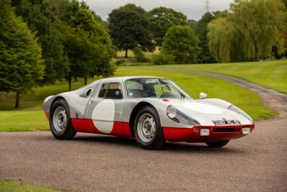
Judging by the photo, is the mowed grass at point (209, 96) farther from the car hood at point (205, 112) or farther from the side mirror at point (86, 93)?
the car hood at point (205, 112)

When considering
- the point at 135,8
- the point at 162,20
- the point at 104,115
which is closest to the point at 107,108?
the point at 104,115

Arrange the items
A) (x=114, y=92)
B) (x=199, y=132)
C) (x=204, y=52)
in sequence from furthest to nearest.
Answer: (x=204, y=52) < (x=114, y=92) < (x=199, y=132)

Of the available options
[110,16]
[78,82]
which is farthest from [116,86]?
[110,16]

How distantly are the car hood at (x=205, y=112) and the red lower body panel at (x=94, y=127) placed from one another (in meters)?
1.06

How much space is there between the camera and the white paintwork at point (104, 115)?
7430 millimetres

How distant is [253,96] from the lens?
29.0 metres

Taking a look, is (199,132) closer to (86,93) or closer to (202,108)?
(202,108)

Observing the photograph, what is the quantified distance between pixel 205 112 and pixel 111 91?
7.51 ft

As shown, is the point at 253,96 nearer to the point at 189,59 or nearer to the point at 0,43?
the point at 0,43

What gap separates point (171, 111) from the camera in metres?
6.36

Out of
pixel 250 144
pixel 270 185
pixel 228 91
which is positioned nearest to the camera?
pixel 270 185

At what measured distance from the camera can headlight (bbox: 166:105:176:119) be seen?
6.30 m

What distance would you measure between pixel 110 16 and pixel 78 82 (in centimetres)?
4619

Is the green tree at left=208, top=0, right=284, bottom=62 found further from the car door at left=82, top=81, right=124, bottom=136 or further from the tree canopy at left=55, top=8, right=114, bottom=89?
the car door at left=82, top=81, right=124, bottom=136
